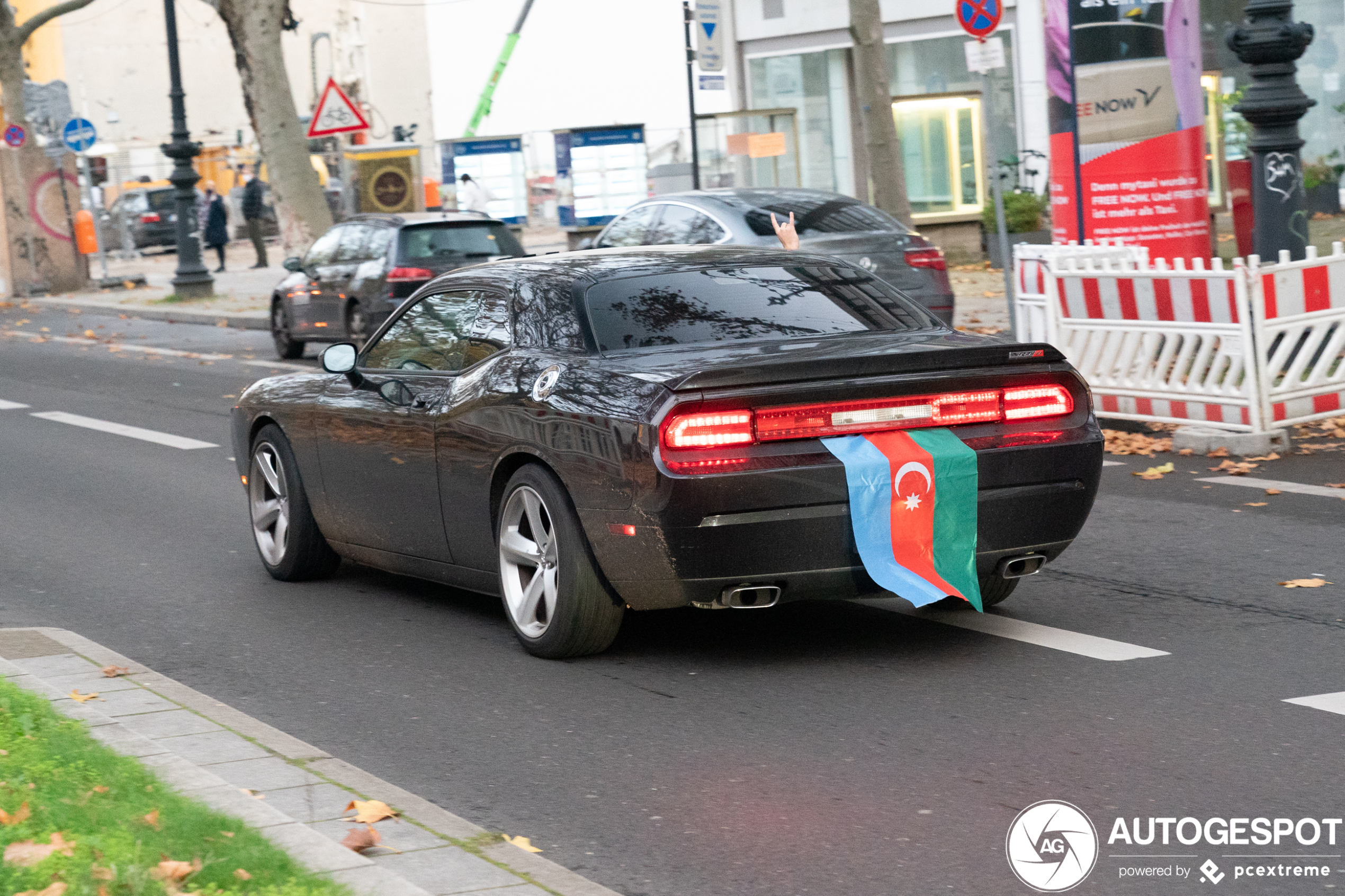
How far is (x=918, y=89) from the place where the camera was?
3234 centimetres

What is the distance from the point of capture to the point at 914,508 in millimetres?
6004

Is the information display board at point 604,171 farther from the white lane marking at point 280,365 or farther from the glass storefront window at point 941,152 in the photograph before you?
the white lane marking at point 280,365

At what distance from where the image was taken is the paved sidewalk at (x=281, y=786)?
13.5ft

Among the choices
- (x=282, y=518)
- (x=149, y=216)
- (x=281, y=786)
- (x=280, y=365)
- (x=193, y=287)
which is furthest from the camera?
(x=149, y=216)

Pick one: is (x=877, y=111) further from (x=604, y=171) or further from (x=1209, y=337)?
(x=1209, y=337)

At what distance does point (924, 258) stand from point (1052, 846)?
39.2ft

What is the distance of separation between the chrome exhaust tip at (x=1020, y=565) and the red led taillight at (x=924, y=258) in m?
9.78

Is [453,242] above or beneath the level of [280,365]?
above

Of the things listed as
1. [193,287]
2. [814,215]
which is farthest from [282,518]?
[193,287]

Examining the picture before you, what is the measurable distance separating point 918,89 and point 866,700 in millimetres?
27688

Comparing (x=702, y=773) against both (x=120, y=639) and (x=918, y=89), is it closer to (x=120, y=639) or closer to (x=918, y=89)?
(x=120, y=639)

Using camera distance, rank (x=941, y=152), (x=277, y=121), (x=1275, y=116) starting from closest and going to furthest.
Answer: (x=1275, y=116) < (x=277, y=121) < (x=941, y=152)

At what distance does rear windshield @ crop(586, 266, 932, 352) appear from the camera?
258 inches

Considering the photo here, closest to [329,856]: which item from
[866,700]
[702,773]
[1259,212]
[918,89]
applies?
[702,773]
